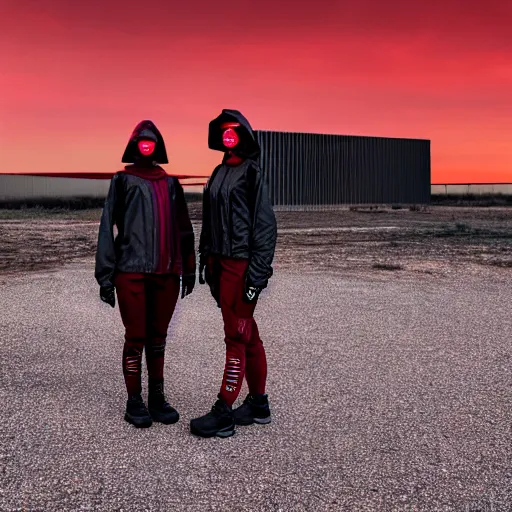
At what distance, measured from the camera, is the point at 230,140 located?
412 centimetres

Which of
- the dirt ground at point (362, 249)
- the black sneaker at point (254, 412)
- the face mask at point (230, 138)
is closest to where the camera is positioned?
the face mask at point (230, 138)

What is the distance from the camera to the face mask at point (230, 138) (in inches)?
162

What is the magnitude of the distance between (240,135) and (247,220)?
51 centimetres

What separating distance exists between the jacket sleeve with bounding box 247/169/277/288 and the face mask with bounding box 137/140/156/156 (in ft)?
2.26

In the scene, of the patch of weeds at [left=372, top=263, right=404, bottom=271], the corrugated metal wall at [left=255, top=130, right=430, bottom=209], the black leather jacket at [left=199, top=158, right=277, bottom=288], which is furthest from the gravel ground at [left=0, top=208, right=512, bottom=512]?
the corrugated metal wall at [left=255, top=130, right=430, bottom=209]

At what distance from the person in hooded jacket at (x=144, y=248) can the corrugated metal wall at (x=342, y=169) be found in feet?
121

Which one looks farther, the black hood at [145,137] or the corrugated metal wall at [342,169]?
the corrugated metal wall at [342,169]

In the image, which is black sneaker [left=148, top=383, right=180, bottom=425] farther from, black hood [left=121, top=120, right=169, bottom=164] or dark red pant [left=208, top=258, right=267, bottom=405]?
black hood [left=121, top=120, right=169, bottom=164]

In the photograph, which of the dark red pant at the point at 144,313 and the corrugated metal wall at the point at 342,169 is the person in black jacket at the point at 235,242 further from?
the corrugated metal wall at the point at 342,169

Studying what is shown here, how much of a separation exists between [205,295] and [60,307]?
2157 millimetres

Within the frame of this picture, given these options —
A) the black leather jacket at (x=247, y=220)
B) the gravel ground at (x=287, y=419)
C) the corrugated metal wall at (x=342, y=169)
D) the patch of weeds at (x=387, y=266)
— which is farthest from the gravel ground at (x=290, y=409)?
the corrugated metal wall at (x=342, y=169)

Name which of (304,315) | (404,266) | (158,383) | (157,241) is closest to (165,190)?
(157,241)

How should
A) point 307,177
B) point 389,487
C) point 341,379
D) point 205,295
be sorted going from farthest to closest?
point 307,177 < point 205,295 < point 341,379 < point 389,487

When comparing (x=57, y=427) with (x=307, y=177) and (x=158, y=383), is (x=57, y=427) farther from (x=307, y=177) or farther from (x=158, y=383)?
(x=307, y=177)
